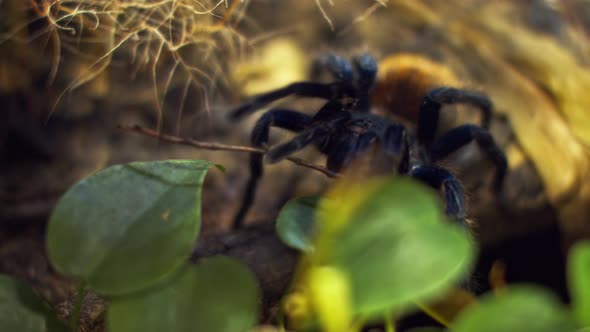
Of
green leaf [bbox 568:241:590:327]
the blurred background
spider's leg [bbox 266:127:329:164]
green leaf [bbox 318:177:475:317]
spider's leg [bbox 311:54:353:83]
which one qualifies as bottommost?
the blurred background

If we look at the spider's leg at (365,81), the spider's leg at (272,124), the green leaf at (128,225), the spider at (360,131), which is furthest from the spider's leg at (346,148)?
the green leaf at (128,225)

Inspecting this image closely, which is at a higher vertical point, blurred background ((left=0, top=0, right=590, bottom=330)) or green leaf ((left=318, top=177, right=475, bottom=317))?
green leaf ((left=318, top=177, right=475, bottom=317))

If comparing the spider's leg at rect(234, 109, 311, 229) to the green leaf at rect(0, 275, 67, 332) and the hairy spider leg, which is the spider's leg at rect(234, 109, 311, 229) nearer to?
the hairy spider leg

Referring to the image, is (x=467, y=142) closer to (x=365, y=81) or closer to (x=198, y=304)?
(x=365, y=81)

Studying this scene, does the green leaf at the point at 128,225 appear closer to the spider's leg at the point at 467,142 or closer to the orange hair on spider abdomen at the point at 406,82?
the spider's leg at the point at 467,142

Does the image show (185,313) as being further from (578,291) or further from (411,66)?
(411,66)

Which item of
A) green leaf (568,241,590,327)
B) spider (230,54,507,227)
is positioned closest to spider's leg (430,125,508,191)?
spider (230,54,507,227)
